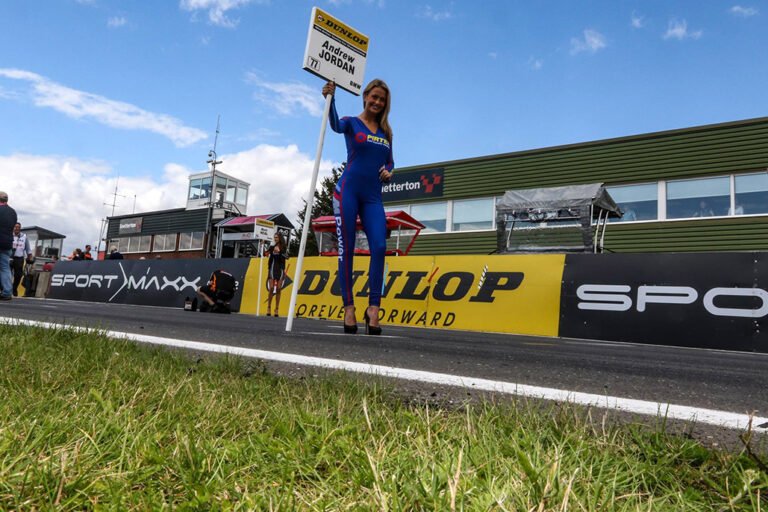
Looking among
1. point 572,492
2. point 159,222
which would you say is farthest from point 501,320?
point 159,222

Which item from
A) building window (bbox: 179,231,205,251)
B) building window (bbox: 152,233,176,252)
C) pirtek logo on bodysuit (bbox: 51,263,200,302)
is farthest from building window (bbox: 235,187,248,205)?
pirtek logo on bodysuit (bbox: 51,263,200,302)

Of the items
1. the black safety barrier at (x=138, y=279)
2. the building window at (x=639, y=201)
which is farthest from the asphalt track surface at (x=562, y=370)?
the building window at (x=639, y=201)

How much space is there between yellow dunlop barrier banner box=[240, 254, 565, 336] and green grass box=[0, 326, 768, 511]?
21.5 feet

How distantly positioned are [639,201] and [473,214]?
6.00 meters

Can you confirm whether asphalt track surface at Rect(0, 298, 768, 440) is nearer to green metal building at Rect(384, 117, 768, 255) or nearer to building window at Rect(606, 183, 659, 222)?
green metal building at Rect(384, 117, 768, 255)

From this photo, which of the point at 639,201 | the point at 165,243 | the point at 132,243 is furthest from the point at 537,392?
the point at 132,243

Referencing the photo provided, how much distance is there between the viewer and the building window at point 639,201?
17.3 meters

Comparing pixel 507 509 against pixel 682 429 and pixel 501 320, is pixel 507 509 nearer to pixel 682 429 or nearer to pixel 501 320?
pixel 682 429

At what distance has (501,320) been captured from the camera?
8250 millimetres

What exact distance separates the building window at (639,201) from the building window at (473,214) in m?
4.66

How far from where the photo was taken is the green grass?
0.97 metres

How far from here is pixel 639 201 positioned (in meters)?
17.6

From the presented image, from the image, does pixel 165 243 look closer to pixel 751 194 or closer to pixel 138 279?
pixel 138 279

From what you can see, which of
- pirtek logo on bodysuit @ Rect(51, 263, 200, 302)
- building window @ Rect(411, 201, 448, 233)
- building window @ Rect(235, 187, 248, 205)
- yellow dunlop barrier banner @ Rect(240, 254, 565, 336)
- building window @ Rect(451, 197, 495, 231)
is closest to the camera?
yellow dunlop barrier banner @ Rect(240, 254, 565, 336)
